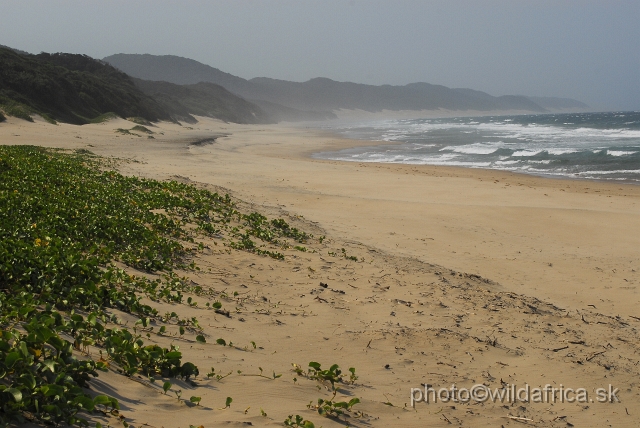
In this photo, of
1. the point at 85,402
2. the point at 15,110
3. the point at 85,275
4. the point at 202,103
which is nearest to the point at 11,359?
the point at 85,402

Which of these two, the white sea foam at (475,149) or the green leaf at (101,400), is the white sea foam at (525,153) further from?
the green leaf at (101,400)

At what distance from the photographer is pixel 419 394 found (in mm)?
4184

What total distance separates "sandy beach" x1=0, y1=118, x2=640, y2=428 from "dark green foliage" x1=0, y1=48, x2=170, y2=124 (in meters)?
28.2

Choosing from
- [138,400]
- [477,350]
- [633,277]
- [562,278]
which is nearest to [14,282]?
[138,400]

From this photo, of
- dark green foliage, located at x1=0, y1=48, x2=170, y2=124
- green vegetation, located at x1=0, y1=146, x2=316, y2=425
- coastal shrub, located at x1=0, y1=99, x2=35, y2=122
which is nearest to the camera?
green vegetation, located at x1=0, y1=146, x2=316, y2=425

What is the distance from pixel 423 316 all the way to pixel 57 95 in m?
42.1

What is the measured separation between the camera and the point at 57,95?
41.2m

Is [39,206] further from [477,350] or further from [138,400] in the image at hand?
[477,350]

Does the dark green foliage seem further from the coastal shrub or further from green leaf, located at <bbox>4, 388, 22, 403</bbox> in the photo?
green leaf, located at <bbox>4, 388, 22, 403</bbox>

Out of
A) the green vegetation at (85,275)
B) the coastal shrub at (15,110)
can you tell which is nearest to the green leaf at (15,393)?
the green vegetation at (85,275)

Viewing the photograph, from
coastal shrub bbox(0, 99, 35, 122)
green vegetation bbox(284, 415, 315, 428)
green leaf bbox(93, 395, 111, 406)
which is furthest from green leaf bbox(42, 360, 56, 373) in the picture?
coastal shrub bbox(0, 99, 35, 122)

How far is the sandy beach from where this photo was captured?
12.6 ft

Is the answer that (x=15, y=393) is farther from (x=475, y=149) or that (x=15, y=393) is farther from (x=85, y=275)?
(x=475, y=149)

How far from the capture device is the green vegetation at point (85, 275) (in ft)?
9.07
